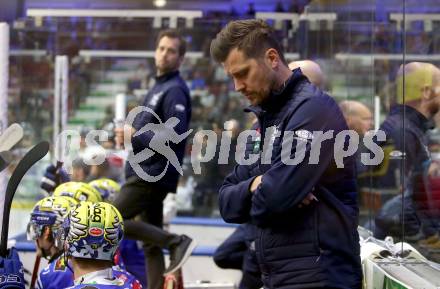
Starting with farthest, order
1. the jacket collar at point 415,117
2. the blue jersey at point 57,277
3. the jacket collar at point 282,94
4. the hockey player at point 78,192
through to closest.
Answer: the hockey player at point 78,192
the blue jersey at point 57,277
the jacket collar at point 415,117
the jacket collar at point 282,94

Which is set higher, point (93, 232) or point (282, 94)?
point (282, 94)

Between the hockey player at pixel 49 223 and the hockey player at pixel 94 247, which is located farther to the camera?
the hockey player at pixel 49 223

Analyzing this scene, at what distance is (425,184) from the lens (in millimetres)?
4160

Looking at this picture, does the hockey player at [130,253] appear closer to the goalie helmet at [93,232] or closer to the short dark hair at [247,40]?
the goalie helmet at [93,232]

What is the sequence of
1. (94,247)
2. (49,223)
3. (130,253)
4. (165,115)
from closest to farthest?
1. (94,247)
2. (49,223)
3. (165,115)
4. (130,253)

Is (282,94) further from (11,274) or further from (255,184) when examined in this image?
(11,274)

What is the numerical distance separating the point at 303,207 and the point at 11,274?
1532 mm

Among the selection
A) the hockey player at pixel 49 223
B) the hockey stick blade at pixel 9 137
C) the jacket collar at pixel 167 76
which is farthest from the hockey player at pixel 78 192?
the hockey stick blade at pixel 9 137

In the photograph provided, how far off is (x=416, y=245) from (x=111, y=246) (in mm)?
1459

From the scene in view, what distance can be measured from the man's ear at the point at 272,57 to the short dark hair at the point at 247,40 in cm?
2

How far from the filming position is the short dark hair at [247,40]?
311 cm

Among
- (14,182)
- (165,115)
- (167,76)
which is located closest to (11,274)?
(14,182)

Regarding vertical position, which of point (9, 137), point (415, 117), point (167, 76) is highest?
point (167, 76)

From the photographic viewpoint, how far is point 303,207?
9.95 feet
